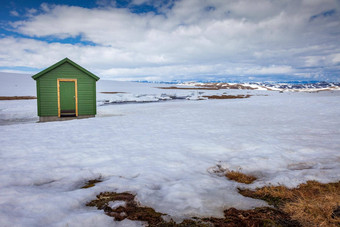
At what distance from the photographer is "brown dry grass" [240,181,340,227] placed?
10.8 ft

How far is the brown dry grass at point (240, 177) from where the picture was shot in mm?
5352

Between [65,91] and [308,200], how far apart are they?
17506 mm

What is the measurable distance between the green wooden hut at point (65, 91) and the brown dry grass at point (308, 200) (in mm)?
15692

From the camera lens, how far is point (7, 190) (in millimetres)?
4395

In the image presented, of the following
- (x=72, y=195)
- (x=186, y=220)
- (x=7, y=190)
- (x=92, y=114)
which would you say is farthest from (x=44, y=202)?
(x=92, y=114)

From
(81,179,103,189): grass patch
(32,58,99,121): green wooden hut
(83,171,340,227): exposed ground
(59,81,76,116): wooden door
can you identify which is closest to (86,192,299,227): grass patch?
(83,171,340,227): exposed ground

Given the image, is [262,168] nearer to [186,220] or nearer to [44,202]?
[186,220]

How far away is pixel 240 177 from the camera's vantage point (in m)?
5.55

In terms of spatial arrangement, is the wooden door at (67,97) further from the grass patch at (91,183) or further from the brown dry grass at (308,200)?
the brown dry grass at (308,200)

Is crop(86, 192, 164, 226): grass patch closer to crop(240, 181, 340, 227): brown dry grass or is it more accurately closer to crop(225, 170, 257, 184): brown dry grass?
crop(240, 181, 340, 227): brown dry grass

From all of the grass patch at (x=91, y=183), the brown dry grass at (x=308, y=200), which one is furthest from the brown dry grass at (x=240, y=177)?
the grass patch at (x=91, y=183)

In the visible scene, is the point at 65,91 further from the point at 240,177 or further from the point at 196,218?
the point at 196,218

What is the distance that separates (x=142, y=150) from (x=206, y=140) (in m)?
3.19

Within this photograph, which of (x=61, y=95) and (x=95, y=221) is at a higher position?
(x=61, y=95)
